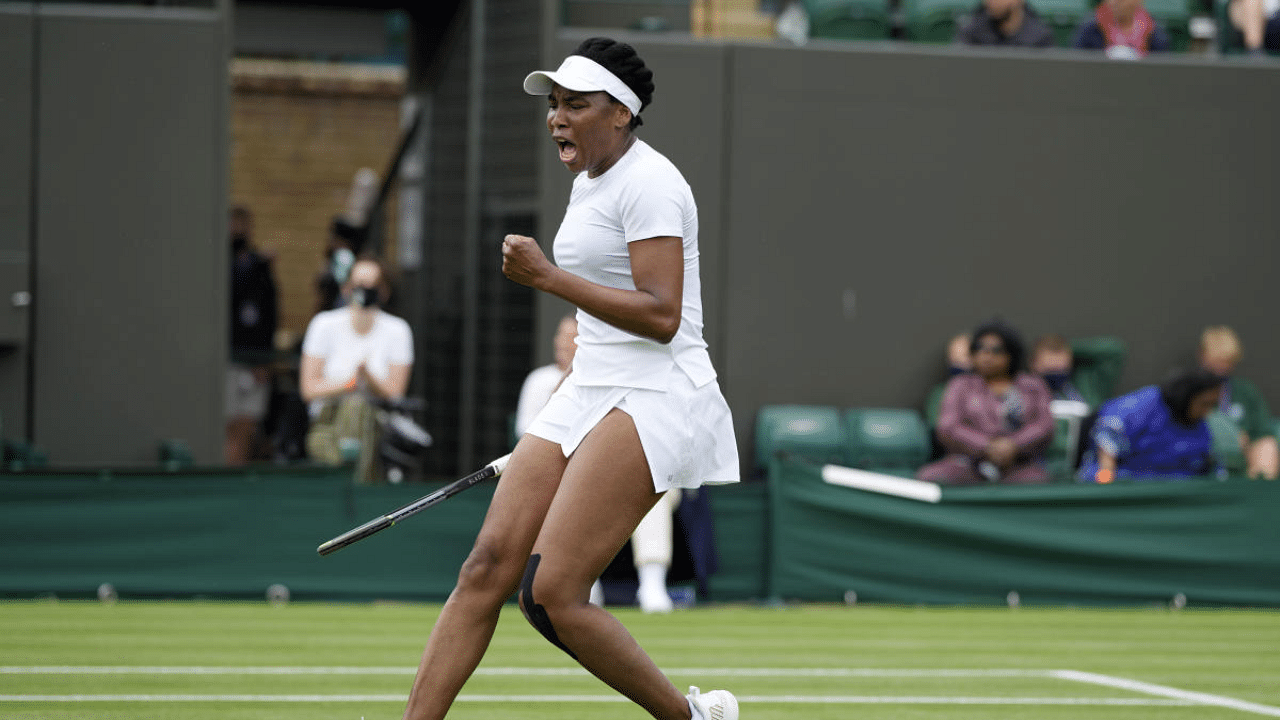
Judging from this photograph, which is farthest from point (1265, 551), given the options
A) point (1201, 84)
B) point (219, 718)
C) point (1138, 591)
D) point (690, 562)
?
point (219, 718)

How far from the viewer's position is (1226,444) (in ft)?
42.8

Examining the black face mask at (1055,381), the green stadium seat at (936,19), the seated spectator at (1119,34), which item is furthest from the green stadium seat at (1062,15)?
the black face mask at (1055,381)

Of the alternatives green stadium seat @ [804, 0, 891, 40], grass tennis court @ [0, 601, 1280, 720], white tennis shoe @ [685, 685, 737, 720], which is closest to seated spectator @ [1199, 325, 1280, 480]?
grass tennis court @ [0, 601, 1280, 720]

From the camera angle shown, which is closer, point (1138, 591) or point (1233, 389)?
point (1138, 591)

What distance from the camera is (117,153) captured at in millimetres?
13883

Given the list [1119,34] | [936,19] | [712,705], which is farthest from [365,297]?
[712,705]

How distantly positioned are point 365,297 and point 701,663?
4.91 m

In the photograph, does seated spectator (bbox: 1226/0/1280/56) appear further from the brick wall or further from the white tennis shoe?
the white tennis shoe

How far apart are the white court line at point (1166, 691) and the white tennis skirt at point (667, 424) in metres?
2.90

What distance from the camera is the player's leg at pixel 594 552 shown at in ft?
15.4

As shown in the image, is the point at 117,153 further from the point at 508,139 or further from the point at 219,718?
the point at 219,718

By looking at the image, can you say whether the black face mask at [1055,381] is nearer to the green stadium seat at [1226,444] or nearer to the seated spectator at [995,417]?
the green stadium seat at [1226,444]

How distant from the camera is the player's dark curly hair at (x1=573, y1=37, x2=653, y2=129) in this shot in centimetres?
488

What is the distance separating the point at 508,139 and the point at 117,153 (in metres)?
3.26
